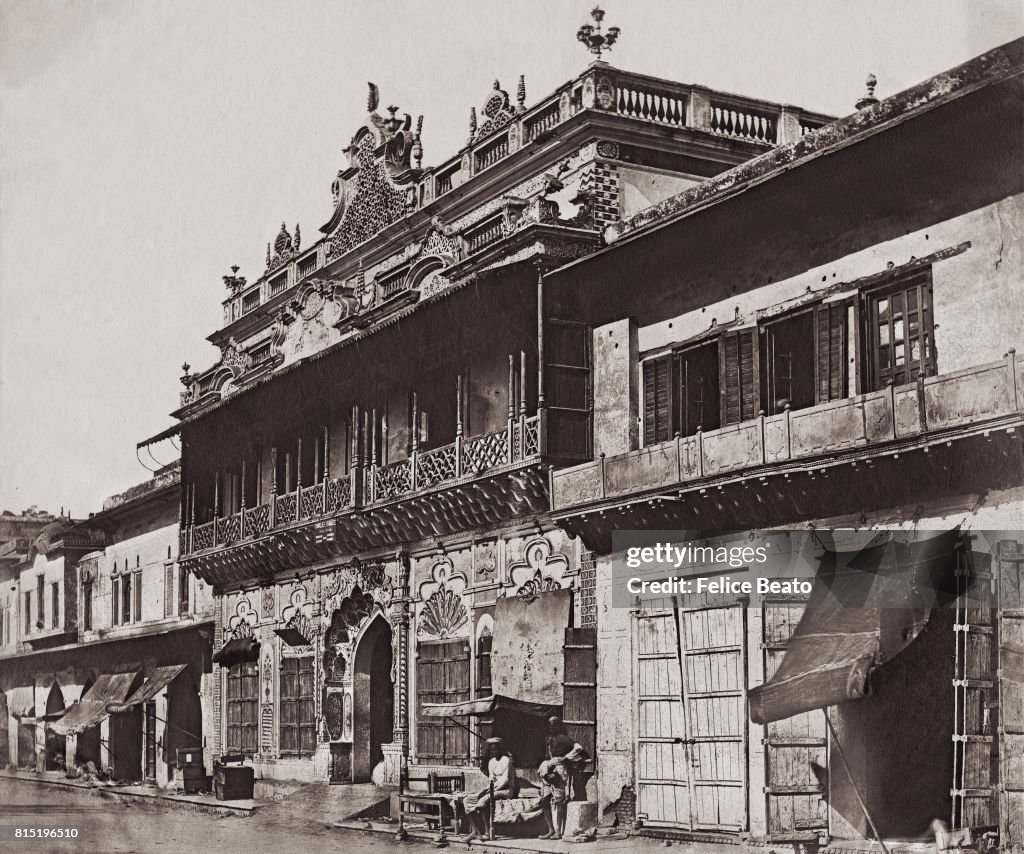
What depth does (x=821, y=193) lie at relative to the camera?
16.0 metres

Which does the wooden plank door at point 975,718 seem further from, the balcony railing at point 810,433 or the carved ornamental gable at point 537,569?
the carved ornamental gable at point 537,569

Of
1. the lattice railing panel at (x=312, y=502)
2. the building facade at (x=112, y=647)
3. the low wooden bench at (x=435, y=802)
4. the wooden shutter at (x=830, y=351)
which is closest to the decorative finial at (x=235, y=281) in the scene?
the building facade at (x=112, y=647)

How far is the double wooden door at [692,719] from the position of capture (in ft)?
52.3

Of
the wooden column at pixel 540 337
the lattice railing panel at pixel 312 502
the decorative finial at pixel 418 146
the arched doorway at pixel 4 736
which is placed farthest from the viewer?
the arched doorway at pixel 4 736

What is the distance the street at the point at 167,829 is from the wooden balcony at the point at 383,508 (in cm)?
429

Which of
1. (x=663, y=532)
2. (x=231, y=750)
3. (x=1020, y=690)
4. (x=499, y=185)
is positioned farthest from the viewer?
(x=231, y=750)

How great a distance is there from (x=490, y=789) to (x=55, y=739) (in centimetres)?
2358

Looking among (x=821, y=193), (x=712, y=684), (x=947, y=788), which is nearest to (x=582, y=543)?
(x=712, y=684)

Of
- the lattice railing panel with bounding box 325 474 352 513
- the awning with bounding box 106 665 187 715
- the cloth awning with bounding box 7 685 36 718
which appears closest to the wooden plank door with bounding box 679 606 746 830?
the lattice railing panel with bounding box 325 474 352 513

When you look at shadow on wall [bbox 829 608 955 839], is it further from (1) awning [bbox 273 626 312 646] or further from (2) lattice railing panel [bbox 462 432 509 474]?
(1) awning [bbox 273 626 312 646]

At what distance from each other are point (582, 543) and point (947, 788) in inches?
256

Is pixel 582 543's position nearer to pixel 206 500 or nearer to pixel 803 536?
pixel 803 536

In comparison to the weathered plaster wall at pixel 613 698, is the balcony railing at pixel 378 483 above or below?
above

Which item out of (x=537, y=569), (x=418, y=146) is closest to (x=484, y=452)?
(x=537, y=569)
